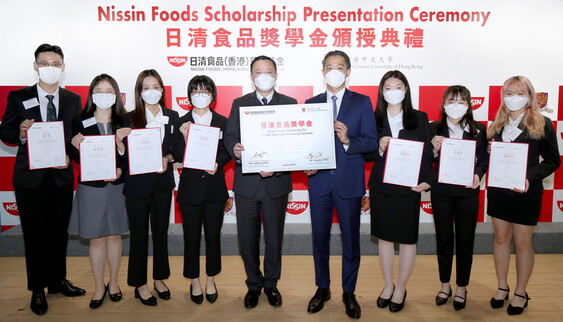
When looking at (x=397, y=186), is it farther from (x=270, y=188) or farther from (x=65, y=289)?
(x=65, y=289)

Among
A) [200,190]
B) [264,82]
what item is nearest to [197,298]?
[200,190]

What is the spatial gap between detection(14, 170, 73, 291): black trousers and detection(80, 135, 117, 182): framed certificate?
0.32 metres

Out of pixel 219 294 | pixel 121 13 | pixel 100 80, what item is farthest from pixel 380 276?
pixel 121 13

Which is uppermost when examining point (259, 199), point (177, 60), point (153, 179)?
point (177, 60)

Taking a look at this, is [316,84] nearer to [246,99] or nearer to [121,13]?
[246,99]

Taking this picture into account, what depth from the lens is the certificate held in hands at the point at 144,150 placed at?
2482 mm

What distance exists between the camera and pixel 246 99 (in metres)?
2.60

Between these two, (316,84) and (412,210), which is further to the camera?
(316,84)

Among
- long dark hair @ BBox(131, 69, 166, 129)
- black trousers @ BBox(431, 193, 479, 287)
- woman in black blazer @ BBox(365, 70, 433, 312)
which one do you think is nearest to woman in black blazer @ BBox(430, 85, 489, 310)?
black trousers @ BBox(431, 193, 479, 287)

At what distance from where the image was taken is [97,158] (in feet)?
8.18

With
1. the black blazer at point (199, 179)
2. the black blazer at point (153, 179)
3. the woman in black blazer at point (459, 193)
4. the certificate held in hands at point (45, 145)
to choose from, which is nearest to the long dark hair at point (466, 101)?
the woman in black blazer at point (459, 193)

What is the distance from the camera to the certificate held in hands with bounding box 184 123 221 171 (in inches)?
97.9

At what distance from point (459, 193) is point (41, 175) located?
2.63 metres

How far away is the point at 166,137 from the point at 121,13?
6.36 feet
